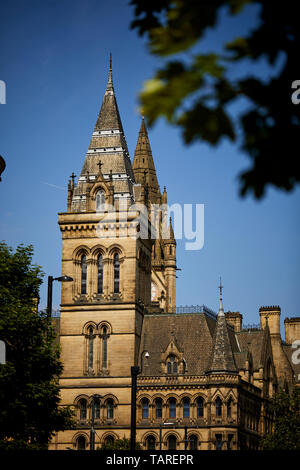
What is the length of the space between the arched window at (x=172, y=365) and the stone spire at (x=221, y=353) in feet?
8.34

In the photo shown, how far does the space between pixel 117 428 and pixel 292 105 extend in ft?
200

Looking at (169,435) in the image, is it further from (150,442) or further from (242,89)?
(242,89)

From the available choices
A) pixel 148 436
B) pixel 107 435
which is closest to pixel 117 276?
pixel 107 435

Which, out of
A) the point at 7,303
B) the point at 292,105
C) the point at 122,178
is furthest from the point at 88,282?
the point at 292,105

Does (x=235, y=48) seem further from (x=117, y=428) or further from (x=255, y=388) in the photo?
(x=255, y=388)

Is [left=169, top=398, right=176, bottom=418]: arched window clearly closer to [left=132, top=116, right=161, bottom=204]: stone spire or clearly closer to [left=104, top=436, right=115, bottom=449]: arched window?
[left=104, top=436, right=115, bottom=449]: arched window

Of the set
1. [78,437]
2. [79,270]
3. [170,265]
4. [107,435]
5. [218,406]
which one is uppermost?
[170,265]

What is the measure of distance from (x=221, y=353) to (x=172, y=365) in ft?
12.3

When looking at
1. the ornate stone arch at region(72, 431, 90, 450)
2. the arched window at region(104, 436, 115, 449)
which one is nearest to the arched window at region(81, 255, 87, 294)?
the ornate stone arch at region(72, 431, 90, 450)

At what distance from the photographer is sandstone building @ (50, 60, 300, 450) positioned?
6412 cm

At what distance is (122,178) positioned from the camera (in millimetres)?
69875

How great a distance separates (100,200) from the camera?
225 feet

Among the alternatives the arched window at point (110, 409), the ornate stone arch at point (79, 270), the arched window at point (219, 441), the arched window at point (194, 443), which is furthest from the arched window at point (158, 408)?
the ornate stone arch at point (79, 270)

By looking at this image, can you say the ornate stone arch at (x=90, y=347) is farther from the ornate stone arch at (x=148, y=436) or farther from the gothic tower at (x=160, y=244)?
the gothic tower at (x=160, y=244)
